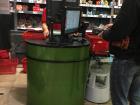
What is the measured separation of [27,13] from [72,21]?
10.6 ft

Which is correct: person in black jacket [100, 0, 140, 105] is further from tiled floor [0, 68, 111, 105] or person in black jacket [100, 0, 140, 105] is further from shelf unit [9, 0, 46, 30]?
shelf unit [9, 0, 46, 30]

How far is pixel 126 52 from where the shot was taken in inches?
93.8

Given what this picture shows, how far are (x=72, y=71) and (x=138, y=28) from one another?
4.10 ft

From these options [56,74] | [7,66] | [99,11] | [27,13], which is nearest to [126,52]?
[56,74]

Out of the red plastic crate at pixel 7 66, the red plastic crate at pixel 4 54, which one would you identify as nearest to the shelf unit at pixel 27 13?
the red plastic crate at pixel 4 54

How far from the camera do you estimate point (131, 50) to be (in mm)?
2391

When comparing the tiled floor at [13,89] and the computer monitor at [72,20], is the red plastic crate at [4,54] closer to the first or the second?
Result: the tiled floor at [13,89]

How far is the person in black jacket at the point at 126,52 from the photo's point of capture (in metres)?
2.21

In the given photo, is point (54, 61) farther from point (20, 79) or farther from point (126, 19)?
point (20, 79)

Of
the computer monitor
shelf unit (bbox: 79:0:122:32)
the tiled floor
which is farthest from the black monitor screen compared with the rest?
shelf unit (bbox: 79:0:122:32)

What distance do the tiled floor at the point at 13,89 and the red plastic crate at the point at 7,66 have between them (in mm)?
145

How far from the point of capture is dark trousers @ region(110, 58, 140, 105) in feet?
7.80

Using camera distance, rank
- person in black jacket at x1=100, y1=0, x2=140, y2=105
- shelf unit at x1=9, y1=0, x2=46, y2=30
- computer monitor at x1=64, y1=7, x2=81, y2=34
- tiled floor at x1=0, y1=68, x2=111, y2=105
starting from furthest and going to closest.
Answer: shelf unit at x1=9, y1=0, x2=46, y2=30
tiled floor at x1=0, y1=68, x2=111, y2=105
computer monitor at x1=64, y1=7, x2=81, y2=34
person in black jacket at x1=100, y1=0, x2=140, y2=105

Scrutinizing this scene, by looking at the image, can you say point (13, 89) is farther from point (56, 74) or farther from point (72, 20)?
point (72, 20)
